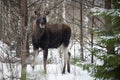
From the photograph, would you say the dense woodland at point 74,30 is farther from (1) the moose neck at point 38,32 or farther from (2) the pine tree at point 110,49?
(1) the moose neck at point 38,32

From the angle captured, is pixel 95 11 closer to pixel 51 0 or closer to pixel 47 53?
pixel 47 53

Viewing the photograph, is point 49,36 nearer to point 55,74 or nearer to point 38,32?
point 38,32

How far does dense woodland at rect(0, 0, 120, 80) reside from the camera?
17.5 feet

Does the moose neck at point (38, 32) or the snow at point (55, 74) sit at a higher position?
the moose neck at point (38, 32)

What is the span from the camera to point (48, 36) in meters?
8.15

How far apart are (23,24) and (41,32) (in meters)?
1.00

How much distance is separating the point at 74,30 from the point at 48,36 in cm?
171

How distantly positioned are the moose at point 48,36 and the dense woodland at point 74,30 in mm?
169

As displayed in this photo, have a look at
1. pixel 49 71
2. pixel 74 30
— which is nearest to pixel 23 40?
pixel 49 71

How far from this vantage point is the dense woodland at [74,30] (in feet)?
17.5

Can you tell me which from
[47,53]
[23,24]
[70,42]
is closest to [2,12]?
[23,24]

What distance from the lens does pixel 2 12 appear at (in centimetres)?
764

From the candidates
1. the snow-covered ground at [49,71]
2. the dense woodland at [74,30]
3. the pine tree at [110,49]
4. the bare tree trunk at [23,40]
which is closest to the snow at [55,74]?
the snow-covered ground at [49,71]

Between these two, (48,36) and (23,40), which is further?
(48,36)
